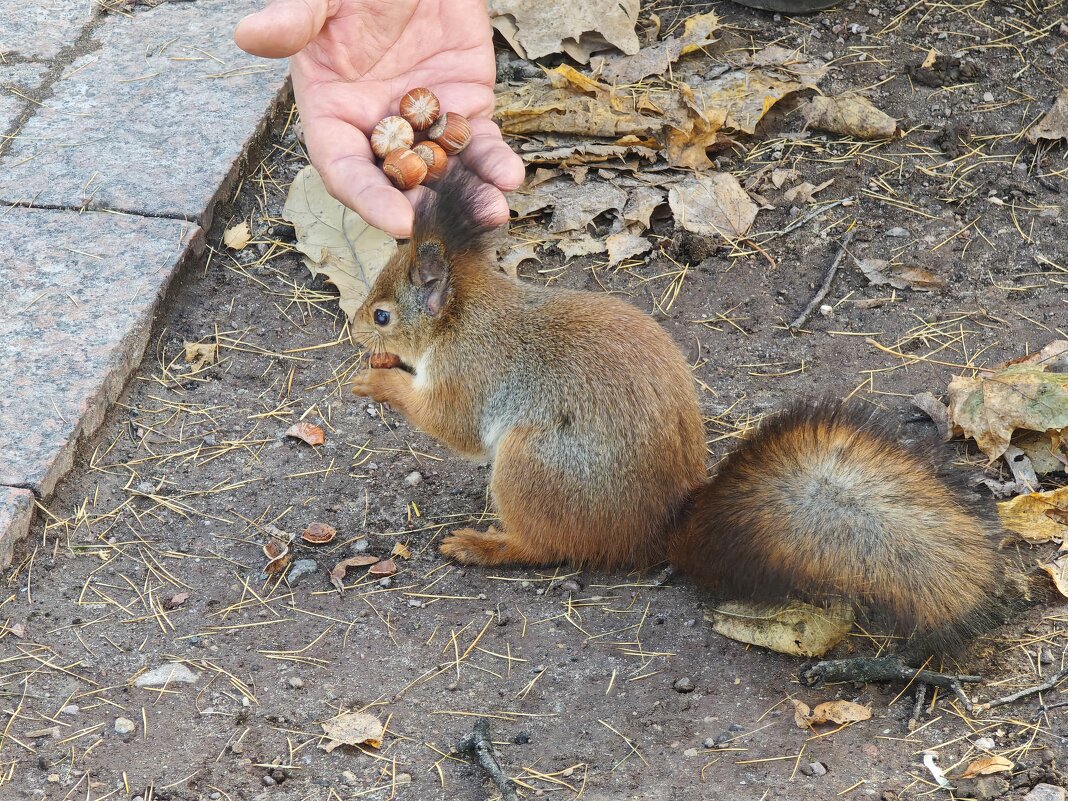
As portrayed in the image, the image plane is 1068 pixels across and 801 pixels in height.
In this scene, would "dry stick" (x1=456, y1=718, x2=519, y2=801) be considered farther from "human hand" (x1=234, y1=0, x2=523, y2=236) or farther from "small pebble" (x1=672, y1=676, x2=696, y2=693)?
"human hand" (x1=234, y1=0, x2=523, y2=236)

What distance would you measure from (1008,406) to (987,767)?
39.5 inches

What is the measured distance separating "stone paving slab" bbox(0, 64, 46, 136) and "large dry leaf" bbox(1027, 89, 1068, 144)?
3.27 meters

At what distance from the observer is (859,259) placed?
3363 millimetres

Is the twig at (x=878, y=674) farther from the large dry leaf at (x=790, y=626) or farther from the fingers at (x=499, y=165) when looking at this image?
the fingers at (x=499, y=165)

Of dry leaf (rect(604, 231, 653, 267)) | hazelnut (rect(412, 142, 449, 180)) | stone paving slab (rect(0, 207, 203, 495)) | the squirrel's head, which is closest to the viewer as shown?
the squirrel's head

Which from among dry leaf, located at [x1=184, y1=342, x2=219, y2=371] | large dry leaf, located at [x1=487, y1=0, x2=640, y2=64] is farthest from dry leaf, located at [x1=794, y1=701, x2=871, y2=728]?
large dry leaf, located at [x1=487, y1=0, x2=640, y2=64]

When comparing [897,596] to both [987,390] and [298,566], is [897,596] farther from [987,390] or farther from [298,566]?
[298,566]

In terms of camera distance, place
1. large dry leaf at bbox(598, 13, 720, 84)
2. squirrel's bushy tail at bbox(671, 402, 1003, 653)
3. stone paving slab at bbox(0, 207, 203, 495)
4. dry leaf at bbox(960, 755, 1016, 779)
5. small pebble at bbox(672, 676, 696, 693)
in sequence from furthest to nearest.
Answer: large dry leaf at bbox(598, 13, 720, 84) → stone paving slab at bbox(0, 207, 203, 495) → small pebble at bbox(672, 676, 696, 693) → squirrel's bushy tail at bbox(671, 402, 1003, 653) → dry leaf at bbox(960, 755, 1016, 779)

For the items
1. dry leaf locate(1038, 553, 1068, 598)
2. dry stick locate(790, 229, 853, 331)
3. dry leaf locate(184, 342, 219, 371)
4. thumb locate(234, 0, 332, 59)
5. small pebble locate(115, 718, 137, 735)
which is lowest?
small pebble locate(115, 718, 137, 735)

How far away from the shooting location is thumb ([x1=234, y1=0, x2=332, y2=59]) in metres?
2.79

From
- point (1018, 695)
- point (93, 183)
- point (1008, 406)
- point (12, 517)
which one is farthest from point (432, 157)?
point (1018, 695)

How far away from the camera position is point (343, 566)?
2.56 metres

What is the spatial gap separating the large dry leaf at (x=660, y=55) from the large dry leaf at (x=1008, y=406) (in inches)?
68.6

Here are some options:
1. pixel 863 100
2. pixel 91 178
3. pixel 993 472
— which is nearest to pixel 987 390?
pixel 993 472
